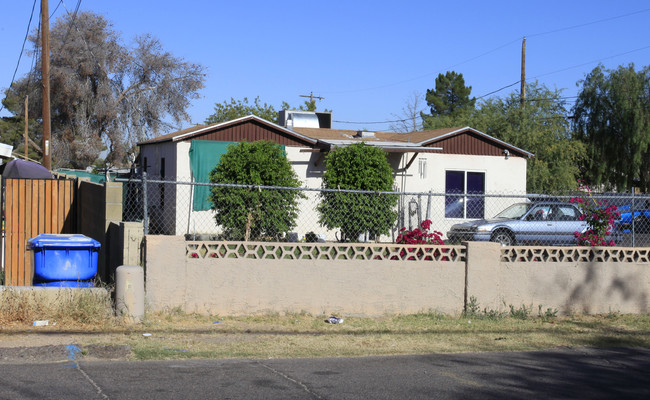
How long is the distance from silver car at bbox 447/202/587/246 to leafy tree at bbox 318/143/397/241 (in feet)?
7.04

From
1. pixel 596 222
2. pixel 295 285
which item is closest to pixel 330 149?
pixel 596 222

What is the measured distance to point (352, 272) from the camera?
29.5 ft

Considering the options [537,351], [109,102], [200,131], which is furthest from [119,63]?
[537,351]

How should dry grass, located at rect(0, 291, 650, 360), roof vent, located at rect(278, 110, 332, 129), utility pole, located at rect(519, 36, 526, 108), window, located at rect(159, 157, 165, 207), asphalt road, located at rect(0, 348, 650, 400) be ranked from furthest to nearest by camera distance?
utility pole, located at rect(519, 36, 526, 108) < roof vent, located at rect(278, 110, 332, 129) < window, located at rect(159, 157, 165, 207) < dry grass, located at rect(0, 291, 650, 360) < asphalt road, located at rect(0, 348, 650, 400)

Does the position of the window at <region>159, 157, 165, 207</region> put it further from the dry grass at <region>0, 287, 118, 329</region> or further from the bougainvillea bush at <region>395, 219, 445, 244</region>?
the dry grass at <region>0, 287, 118, 329</region>

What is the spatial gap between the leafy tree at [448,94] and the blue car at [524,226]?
5242 centimetres

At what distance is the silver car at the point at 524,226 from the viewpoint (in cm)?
1477

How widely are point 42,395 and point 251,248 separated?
147 inches

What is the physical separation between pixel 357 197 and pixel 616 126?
26.4 m

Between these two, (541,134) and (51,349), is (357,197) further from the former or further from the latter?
(541,134)

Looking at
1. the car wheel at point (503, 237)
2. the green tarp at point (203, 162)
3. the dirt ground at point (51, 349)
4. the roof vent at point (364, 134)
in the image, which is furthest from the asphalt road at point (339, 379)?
the roof vent at point (364, 134)

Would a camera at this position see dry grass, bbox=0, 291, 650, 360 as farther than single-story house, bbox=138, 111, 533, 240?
No

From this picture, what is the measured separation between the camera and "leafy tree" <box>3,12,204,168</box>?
36.7 metres

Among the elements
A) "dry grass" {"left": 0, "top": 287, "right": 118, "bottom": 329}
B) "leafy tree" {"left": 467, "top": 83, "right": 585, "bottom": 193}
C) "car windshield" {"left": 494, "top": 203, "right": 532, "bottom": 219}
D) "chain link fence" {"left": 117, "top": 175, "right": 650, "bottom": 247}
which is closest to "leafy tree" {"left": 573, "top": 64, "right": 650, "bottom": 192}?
"leafy tree" {"left": 467, "top": 83, "right": 585, "bottom": 193}
